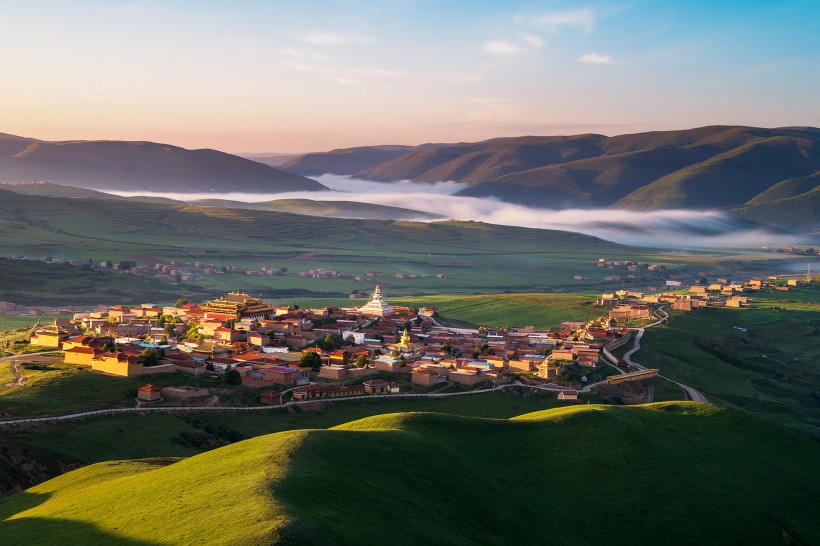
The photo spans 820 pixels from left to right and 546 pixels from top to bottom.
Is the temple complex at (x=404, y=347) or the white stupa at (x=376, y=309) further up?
the white stupa at (x=376, y=309)

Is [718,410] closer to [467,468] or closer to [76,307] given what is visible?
[467,468]

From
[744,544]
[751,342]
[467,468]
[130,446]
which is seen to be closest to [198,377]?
[130,446]

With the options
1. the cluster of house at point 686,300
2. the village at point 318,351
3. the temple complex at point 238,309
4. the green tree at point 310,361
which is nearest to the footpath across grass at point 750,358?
the cluster of house at point 686,300

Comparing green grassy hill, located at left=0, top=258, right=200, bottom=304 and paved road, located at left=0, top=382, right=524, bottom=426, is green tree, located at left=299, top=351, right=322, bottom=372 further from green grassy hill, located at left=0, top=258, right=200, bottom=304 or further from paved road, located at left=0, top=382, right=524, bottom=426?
green grassy hill, located at left=0, top=258, right=200, bottom=304

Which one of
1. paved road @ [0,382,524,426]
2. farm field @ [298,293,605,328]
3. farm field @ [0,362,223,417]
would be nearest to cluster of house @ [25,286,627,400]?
paved road @ [0,382,524,426]

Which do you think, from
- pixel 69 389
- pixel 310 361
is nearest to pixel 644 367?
pixel 310 361

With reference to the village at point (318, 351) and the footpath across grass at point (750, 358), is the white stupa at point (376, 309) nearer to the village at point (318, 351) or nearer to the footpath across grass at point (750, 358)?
the village at point (318, 351)

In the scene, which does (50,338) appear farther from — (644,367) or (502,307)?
(502,307)
